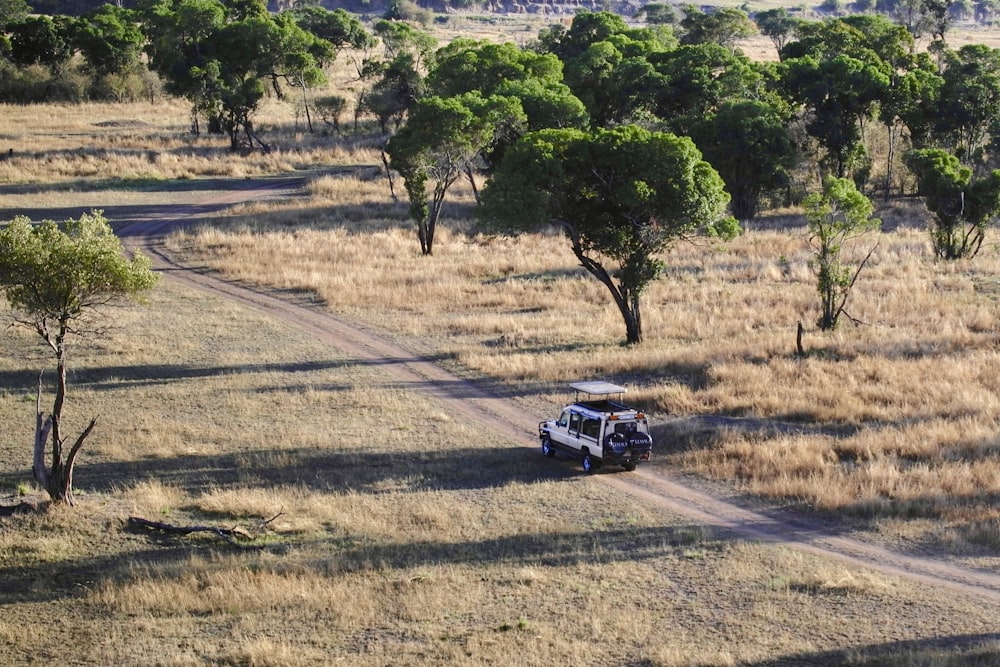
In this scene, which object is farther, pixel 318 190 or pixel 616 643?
pixel 318 190

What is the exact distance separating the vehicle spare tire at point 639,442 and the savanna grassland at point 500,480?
3.17 feet

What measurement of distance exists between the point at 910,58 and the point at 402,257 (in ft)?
143

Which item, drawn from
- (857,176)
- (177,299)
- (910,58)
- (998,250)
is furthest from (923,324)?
(910,58)

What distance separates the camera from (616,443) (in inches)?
834

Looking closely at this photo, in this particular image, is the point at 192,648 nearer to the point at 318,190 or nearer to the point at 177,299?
the point at 177,299

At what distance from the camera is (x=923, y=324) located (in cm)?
3325

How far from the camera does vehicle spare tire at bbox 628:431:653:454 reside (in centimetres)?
2133

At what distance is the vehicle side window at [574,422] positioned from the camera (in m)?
21.7

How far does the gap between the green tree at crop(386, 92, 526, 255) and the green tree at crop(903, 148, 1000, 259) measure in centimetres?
1829

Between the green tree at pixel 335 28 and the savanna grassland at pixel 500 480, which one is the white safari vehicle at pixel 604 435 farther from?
the green tree at pixel 335 28

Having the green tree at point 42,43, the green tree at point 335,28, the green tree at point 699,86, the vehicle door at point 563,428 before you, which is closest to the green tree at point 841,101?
the green tree at point 699,86

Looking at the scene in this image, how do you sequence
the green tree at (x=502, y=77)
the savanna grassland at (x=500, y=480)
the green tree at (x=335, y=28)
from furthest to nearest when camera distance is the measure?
the green tree at (x=335, y=28) < the green tree at (x=502, y=77) < the savanna grassland at (x=500, y=480)

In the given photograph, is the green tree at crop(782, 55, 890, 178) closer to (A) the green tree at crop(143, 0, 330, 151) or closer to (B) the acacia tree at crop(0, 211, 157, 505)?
(A) the green tree at crop(143, 0, 330, 151)

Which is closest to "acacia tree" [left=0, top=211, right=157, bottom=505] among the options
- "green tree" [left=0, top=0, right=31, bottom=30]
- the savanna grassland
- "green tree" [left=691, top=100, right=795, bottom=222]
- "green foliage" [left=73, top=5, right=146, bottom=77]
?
the savanna grassland
